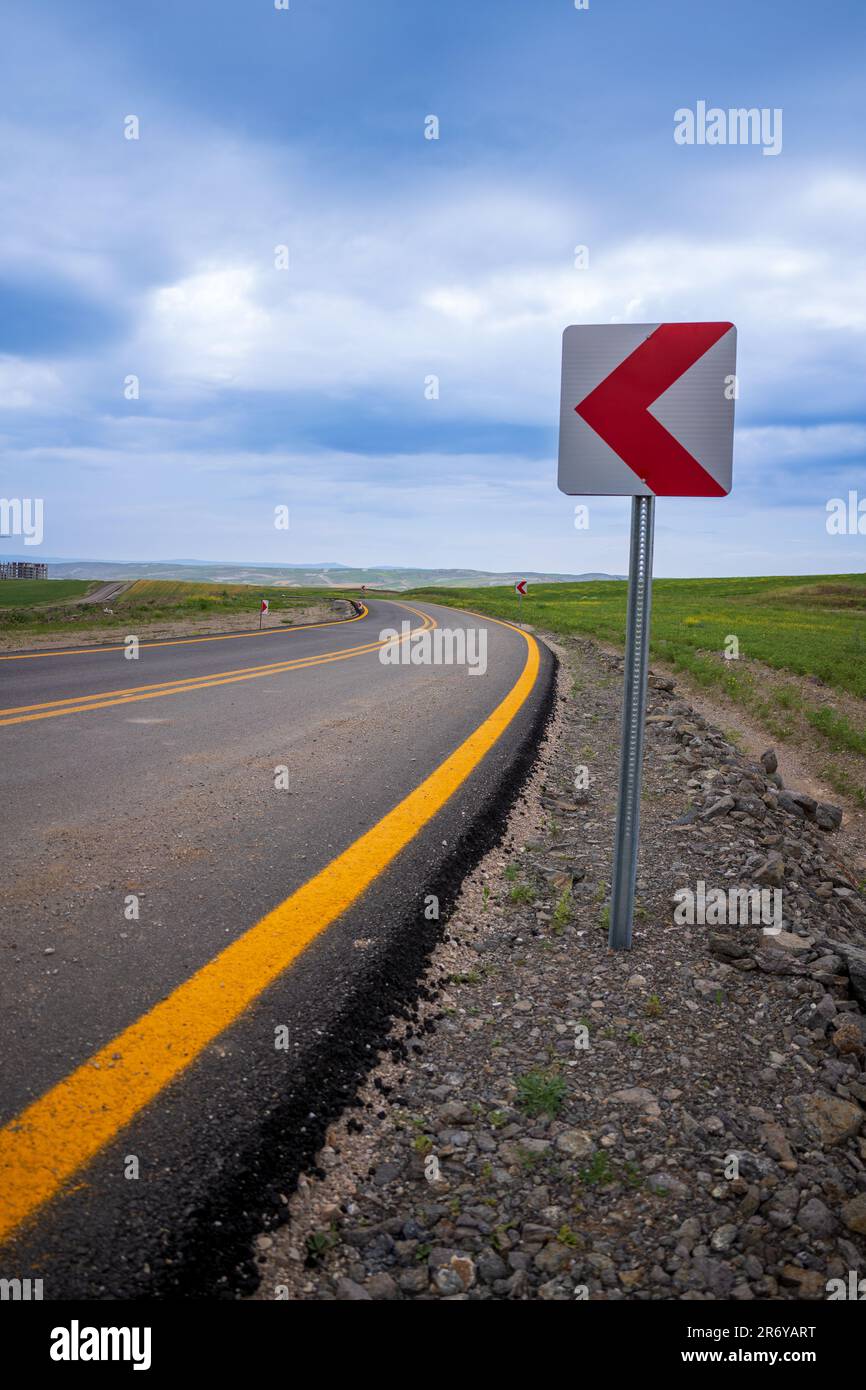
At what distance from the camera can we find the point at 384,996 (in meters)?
2.45

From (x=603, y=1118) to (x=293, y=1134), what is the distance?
0.77m

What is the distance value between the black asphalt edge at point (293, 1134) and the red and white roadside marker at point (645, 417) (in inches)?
51.0

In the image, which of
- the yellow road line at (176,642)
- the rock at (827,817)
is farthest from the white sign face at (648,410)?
the yellow road line at (176,642)

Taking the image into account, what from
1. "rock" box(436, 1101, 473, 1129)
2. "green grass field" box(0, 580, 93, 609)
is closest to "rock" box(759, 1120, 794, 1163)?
"rock" box(436, 1101, 473, 1129)

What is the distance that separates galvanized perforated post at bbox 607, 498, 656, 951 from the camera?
2689 mm

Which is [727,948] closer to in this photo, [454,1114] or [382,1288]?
[454,1114]

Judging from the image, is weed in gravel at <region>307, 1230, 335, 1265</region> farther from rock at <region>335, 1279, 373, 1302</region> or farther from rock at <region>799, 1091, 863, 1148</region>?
rock at <region>799, 1091, 863, 1148</region>

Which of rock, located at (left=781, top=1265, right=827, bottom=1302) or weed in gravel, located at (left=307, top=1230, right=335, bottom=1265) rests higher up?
weed in gravel, located at (left=307, top=1230, right=335, bottom=1265)

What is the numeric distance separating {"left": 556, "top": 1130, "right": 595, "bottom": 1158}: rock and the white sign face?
1.89 m

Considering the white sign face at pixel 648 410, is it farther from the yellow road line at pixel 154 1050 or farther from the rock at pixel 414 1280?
the rock at pixel 414 1280

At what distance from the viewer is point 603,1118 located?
199 centimetres

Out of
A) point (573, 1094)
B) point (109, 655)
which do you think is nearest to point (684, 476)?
point (573, 1094)

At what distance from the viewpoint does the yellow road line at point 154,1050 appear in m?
1.66
